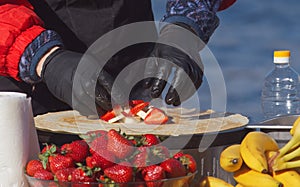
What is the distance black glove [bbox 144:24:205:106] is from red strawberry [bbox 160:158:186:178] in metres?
0.49

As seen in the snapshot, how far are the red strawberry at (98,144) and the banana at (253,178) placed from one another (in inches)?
10.5

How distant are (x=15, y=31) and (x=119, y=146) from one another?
786 millimetres

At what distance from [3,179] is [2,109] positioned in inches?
5.4

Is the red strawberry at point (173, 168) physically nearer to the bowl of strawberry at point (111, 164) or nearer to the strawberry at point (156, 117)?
the bowl of strawberry at point (111, 164)

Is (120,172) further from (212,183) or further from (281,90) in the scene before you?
(281,90)

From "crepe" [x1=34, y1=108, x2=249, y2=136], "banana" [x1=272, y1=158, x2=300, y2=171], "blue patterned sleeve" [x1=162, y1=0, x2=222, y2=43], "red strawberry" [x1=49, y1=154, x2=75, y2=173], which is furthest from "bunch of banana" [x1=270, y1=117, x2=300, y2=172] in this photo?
"blue patterned sleeve" [x1=162, y1=0, x2=222, y2=43]

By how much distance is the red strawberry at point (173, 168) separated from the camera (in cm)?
94

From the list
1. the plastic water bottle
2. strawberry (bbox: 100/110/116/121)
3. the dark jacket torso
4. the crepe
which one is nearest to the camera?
the crepe

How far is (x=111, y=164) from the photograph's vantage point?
0.94 metres

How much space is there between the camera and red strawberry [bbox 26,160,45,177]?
981 mm

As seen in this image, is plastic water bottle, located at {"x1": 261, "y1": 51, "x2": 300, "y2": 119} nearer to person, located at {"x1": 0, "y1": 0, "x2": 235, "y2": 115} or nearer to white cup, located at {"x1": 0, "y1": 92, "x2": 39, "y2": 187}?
person, located at {"x1": 0, "y1": 0, "x2": 235, "y2": 115}

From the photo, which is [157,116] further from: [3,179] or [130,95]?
[3,179]

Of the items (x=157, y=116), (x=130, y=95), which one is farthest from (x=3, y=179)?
(x=130, y=95)

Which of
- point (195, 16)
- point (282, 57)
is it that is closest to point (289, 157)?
point (282, 57)
